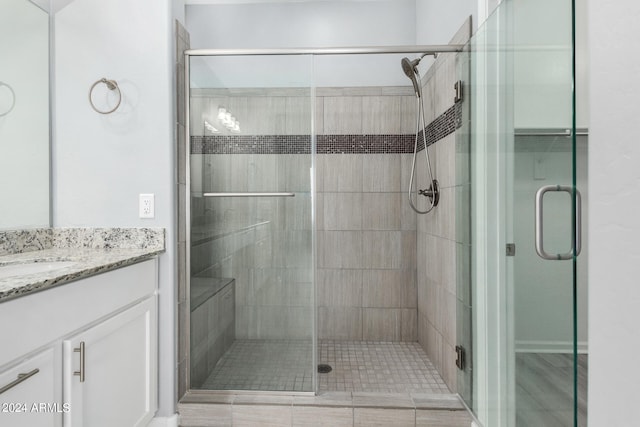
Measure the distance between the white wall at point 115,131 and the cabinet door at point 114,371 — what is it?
0.15 metres

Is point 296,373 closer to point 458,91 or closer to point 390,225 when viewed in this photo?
point 390,225

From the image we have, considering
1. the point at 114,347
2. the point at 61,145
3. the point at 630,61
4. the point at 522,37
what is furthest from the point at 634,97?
the point at 61,145

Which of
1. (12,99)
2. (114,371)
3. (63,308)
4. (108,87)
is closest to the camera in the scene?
(63,308)

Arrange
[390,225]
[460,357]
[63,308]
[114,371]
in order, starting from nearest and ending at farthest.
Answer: [63,308], [114,371], [460,357], [390,225]

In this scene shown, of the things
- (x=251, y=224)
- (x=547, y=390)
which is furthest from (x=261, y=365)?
(x=547, y=390)

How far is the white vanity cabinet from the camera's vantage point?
3.40ft

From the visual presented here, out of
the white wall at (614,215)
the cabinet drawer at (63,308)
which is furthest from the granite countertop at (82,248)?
the white wall at (614,215)

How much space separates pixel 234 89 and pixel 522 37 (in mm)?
1422

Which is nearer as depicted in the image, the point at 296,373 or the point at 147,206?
the point at 147,206

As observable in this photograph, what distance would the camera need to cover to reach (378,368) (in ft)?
8.27

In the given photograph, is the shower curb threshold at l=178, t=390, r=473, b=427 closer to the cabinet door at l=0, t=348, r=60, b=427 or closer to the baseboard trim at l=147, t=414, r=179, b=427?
the baseboard trim at l=147, t=414, r=179, b=427

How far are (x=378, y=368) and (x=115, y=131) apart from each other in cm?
218

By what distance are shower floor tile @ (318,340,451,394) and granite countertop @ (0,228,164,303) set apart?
4.20ft

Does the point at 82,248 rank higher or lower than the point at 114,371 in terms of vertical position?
higher
